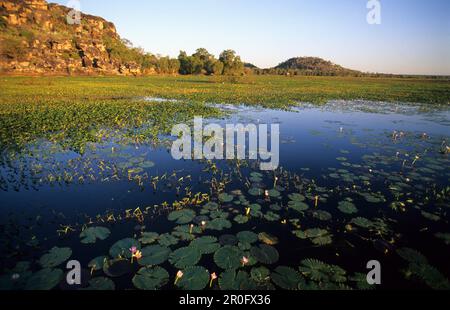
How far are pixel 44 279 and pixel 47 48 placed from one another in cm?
9367

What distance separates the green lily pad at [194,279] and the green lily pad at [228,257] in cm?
29

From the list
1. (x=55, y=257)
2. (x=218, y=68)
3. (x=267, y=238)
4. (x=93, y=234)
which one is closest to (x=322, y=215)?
(x=267, y=238)

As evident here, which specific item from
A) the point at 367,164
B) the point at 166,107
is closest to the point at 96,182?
the point at 367,164

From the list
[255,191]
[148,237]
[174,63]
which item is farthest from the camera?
[174,63]

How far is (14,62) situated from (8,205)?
7489cm

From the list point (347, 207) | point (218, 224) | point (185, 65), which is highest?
point (185, 65)

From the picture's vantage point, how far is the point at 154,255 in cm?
369

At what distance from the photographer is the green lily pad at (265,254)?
12.2 ft

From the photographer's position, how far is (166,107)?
1758 centimetres

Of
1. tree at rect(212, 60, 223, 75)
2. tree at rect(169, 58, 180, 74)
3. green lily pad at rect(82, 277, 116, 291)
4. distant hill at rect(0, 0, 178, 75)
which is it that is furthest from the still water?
tree at rect(169, 58, 180, 74)

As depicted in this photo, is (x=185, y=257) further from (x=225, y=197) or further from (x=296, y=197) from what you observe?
(x=296, y=197)

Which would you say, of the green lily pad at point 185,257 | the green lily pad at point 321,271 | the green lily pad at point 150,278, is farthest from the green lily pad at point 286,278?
the green lily pad at point 150,278

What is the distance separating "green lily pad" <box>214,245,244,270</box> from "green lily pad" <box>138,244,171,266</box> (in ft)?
2.44

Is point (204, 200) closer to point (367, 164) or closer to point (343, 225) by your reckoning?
point (343, 225)
